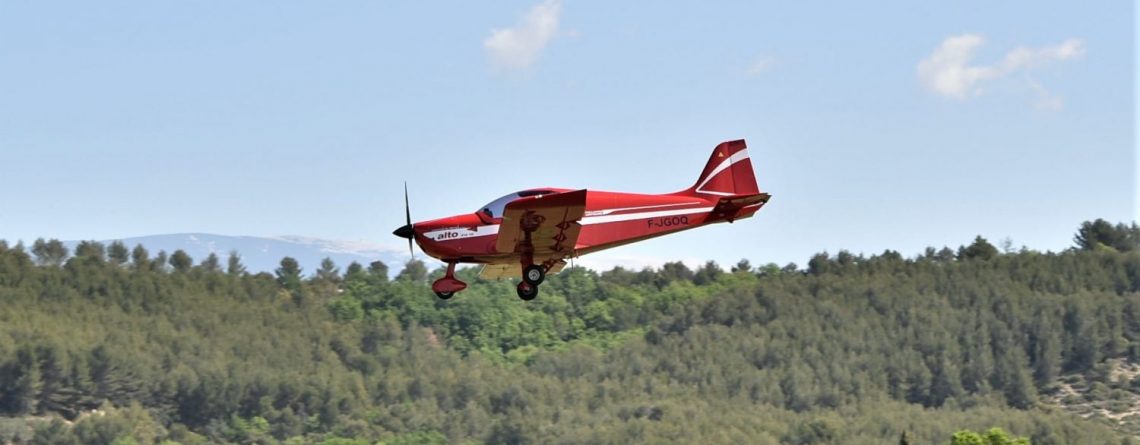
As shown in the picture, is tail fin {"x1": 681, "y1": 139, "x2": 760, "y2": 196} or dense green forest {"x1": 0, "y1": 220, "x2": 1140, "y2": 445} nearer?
tail fin {"x1": 681, "y1": 139, "x2": 760, "y2": 196}

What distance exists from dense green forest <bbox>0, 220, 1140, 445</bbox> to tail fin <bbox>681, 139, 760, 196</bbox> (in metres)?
70.1

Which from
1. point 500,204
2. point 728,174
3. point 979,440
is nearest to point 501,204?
point 500,204

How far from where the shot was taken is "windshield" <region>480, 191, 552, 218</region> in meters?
32.8

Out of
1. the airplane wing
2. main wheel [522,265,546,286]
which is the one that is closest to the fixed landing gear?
main wheel [522,265,546,286]

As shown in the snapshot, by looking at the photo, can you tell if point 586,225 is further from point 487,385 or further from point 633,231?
point 487,385

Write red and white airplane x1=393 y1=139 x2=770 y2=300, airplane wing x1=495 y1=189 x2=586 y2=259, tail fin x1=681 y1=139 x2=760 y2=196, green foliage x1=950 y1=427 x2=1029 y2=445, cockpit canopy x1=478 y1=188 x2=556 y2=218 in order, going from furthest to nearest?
green foliage x1=950 y1=427 x2=1029 y2=445 → tail fin x1=681 y1=139 x2=760 y2=196 → cockpit canopy x1=478 y1=188 x2=556 y2=218 → red and white airplane x1=393 y1=139 x2=770 y2=300 → airplane wing x1=495 y1=189 x2=586 y2=259

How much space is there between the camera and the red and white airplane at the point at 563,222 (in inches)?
1256

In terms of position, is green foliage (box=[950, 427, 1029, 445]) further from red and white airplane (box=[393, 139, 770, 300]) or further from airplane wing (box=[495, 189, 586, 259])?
airplane wing (box=[495, 189, 586, 259])

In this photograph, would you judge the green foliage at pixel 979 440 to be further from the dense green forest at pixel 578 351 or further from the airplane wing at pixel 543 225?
the airplane wing at pixel 543 225

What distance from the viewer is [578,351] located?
136250mm

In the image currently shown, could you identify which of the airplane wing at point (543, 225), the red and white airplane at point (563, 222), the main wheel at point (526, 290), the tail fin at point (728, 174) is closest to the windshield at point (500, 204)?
the red and white airplane at point (563, 222)

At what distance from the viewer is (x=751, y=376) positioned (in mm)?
127500

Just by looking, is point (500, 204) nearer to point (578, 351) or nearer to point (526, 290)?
point (526, 290)

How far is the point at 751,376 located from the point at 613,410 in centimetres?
1459
